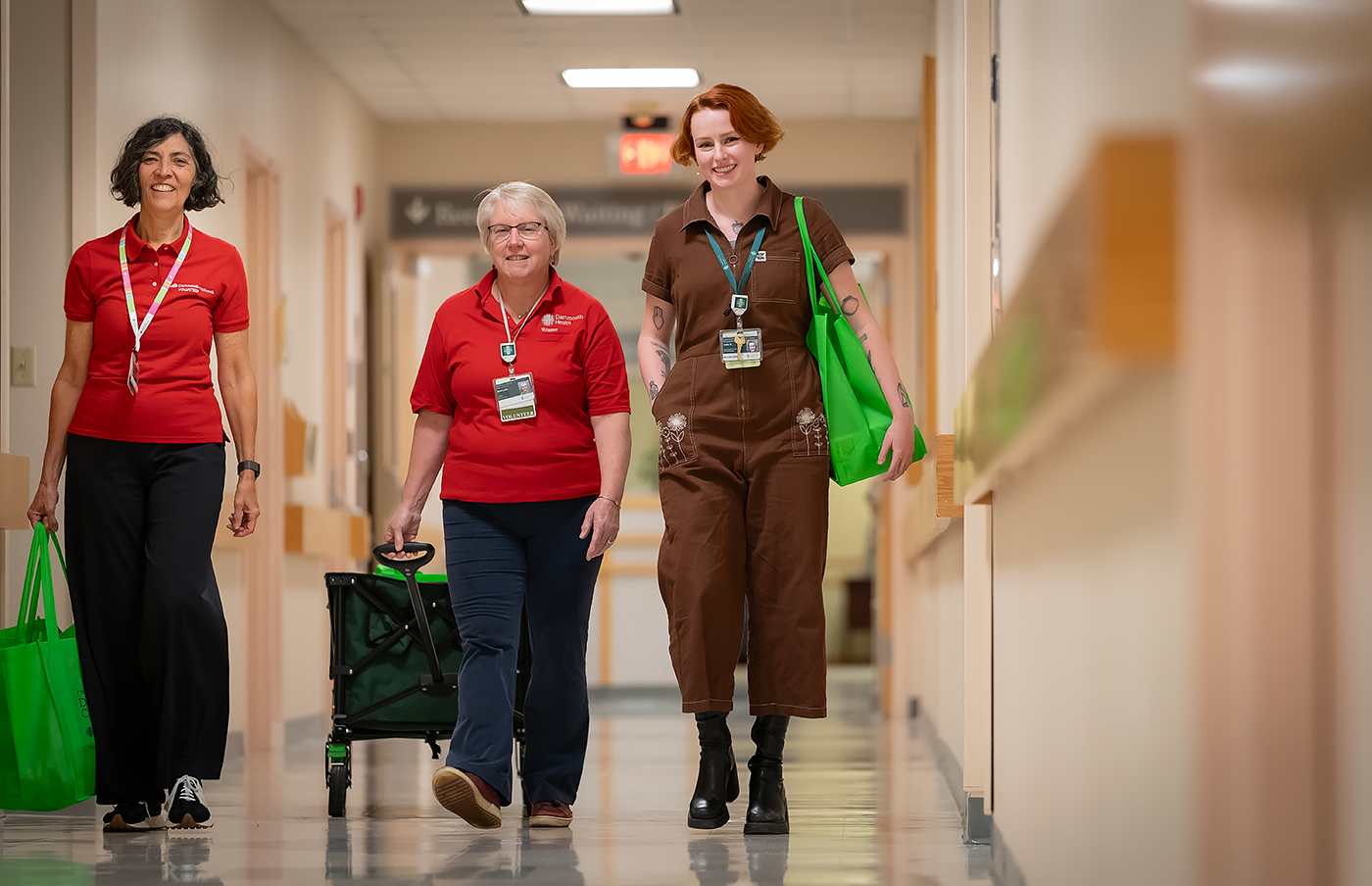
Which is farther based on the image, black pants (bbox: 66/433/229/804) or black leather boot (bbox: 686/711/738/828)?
black pants (bbox: 66/433/229/804)

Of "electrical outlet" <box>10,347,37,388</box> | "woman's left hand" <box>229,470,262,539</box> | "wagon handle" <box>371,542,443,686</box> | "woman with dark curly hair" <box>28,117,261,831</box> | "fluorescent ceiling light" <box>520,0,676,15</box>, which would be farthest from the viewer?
"fluorescent ceiling light" <box>520,0,676,15</box>

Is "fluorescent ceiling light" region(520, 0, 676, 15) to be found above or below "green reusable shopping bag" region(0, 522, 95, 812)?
above

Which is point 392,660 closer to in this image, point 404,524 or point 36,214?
point 404,524

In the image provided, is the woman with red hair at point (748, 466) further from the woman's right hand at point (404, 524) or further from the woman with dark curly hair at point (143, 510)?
the woman with dark curly hair at point (143, 510)

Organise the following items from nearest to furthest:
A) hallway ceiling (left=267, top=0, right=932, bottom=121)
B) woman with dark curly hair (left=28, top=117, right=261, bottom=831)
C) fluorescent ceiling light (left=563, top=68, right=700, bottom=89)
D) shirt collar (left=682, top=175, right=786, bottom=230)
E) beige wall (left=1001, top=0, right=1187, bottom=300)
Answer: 1. beige wall (left=1001, top=0, right=1187, bottom=300)
2. shirt collar (left=682, top=175, right=786, bottom=230)
3. woman with dark curly hair (left=28, top=117, right=261, bottom=831)
4. hallway ceiling (left=267, top=0, right=932, bottom=121)
5. fluorescent ceiling light (left=563, top=68, right=700, bottom=89)

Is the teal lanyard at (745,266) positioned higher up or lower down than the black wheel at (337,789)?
higher up

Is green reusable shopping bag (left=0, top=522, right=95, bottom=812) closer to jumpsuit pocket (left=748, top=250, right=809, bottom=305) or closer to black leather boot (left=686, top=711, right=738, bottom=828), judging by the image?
black leather boot (left=686, top=711, right=738, bottom=828)

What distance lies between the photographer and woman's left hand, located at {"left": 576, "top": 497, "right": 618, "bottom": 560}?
3.10m

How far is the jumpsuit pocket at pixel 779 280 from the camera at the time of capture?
9.85 feet

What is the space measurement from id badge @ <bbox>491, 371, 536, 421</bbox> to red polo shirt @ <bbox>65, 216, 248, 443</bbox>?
2.33ft

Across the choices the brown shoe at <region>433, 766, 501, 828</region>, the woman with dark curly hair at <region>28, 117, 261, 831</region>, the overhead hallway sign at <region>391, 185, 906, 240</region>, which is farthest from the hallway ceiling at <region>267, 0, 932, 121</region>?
the brown shoe at <region>433, 766, 501, 828</region>

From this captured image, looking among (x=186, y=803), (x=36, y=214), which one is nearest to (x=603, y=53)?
(x=36, y=214)

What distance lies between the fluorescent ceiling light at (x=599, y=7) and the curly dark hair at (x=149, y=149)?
9.86 ft

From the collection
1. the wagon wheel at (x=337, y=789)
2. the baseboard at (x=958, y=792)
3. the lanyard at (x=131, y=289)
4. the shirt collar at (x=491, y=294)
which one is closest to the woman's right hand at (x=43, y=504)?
the lanyard at (x=131, y=289)
